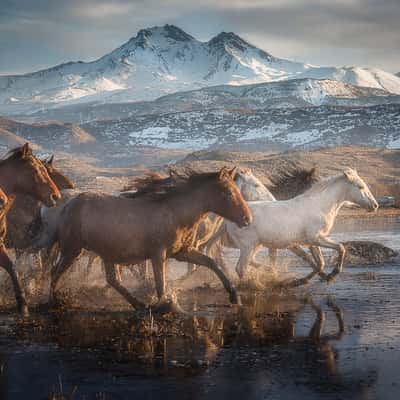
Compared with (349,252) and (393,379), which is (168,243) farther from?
(349,252)

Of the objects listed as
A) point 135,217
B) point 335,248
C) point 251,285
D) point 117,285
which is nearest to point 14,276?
point 117,285

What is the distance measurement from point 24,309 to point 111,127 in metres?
139

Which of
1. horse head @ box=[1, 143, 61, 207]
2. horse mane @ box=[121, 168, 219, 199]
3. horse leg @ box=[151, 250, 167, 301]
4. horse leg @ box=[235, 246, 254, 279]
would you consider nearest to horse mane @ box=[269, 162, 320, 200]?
Result: horse leg @ box=[235, 246, 254, 279]

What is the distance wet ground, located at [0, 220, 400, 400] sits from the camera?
6125mm

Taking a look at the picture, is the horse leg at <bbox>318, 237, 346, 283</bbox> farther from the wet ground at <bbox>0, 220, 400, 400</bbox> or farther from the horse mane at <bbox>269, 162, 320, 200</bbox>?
the horse mane at <bbox>269, 162, 320, 200</bbox>

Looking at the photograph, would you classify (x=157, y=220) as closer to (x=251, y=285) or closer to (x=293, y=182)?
(x=251, y=285)

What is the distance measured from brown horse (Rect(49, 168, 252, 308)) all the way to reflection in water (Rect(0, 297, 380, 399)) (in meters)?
0.78

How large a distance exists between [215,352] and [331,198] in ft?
16.1

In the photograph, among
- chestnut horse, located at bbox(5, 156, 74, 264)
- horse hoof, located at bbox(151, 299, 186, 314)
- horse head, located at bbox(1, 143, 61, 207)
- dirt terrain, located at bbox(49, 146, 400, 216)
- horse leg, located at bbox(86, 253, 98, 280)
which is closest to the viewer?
horse hoof, located at bbox(151, 299, 186, 314)

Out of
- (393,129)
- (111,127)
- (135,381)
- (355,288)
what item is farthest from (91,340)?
(111,127)

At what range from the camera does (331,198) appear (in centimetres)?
1158

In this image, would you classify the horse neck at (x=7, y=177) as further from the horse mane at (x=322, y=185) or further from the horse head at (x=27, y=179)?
the horse mane at (x=322, y=185)

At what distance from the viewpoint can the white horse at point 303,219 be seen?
1138 cm

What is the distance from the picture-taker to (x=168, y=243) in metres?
9.34
